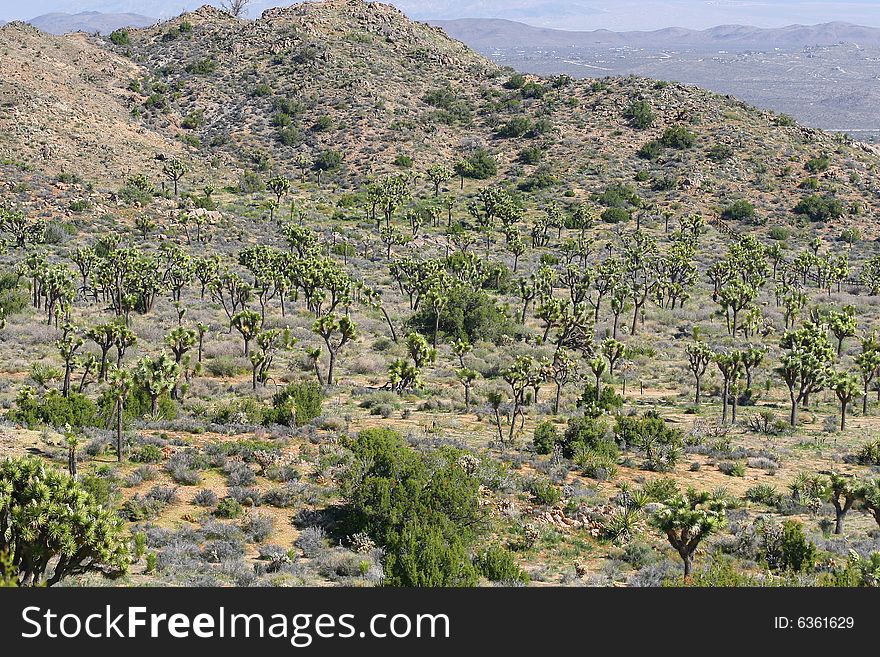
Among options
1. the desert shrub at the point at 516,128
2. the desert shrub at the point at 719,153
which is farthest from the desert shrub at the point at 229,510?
the desert shrub at the point at 516,128

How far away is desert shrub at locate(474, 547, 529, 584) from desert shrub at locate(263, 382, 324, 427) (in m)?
13.2

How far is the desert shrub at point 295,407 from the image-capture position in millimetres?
29672

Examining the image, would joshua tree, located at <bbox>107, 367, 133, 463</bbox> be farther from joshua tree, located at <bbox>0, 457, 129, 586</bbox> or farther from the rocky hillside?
the rocky hillside

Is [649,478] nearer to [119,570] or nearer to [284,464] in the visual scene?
[284,464]

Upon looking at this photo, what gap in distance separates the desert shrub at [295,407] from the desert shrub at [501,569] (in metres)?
13.2

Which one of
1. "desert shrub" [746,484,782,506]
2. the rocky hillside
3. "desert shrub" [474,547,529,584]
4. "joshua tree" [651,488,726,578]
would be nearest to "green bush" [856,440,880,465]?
"desert shrub" [746,484,782,506]

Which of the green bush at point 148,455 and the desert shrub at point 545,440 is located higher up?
the green bush at point 148,455

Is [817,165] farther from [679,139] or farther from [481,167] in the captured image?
[481,167]

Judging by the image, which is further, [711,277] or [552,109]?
[552,109]

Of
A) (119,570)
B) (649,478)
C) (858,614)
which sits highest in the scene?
(858,614)

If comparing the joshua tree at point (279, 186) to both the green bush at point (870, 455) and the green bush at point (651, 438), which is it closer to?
the green bush at point (651, 438)

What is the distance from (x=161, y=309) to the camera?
173ft

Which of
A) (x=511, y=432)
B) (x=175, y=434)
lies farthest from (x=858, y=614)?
(x=175, y=434)

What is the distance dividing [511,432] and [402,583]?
542 inches
